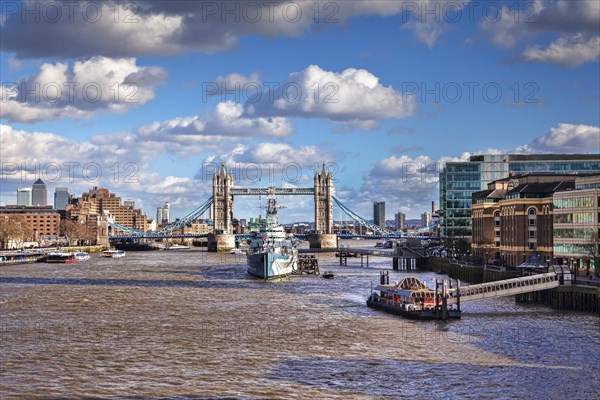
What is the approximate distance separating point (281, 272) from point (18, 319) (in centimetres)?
4831

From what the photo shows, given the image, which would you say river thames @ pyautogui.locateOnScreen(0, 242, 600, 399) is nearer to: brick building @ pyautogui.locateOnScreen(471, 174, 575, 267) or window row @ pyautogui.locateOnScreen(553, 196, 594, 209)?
window row @ pyautogui.locateOnScreen(553, 196, 594, 209)

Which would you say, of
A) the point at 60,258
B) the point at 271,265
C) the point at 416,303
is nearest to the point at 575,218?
the point at 416,303

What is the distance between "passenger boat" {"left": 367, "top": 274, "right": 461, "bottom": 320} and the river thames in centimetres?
120

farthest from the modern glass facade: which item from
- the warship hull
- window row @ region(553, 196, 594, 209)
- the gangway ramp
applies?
the warship hull

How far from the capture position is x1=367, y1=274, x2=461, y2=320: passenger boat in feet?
181

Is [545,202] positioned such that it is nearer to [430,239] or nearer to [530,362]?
[530,362]

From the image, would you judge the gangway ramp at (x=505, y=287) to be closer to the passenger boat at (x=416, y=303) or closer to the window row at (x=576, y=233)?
the passenger boat at (x=416, y=303)

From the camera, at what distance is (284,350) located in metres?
43.0

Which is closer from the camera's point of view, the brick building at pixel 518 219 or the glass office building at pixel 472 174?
the brick building at pixel 518 219

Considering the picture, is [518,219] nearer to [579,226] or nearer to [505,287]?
[579,226]

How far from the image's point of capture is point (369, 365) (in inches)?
1529

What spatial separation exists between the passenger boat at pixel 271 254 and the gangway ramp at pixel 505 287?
130 feet

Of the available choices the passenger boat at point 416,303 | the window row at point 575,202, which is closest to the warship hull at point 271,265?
the window row at point 575,202

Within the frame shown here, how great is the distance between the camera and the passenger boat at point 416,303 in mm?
55031
